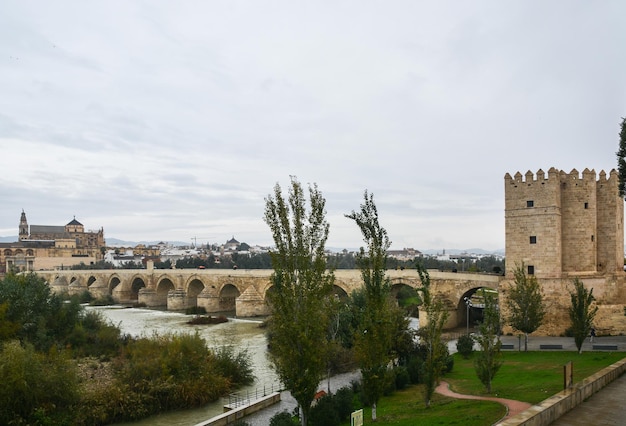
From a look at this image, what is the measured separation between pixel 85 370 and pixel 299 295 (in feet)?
45.5

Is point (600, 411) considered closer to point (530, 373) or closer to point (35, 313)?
point (530, 373)

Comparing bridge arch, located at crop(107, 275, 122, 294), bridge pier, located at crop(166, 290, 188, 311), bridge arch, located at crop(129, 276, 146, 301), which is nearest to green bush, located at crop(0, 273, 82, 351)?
bridge pier, located at crop(166, 290, 188, 311)

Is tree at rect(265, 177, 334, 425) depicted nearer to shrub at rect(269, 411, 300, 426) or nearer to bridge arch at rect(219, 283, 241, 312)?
shrub at rect(269, 411, 300, 426)

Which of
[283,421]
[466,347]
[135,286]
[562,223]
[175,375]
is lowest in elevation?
[135,286]

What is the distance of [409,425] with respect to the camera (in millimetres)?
10938

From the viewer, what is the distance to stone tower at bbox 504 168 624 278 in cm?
2291

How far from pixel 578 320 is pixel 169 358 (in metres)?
14.4

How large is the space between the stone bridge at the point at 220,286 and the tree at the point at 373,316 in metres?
9.16

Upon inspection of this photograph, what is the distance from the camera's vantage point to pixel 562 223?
2398 centimetres

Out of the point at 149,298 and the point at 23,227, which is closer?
the point at 149,298

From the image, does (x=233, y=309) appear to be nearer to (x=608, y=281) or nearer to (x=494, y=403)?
(x=608, y=281)

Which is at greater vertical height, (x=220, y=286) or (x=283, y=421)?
(x=220, y=286)

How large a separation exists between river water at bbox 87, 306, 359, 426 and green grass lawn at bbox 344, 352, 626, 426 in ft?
10.7

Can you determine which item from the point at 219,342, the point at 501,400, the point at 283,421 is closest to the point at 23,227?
the point at 219,342
